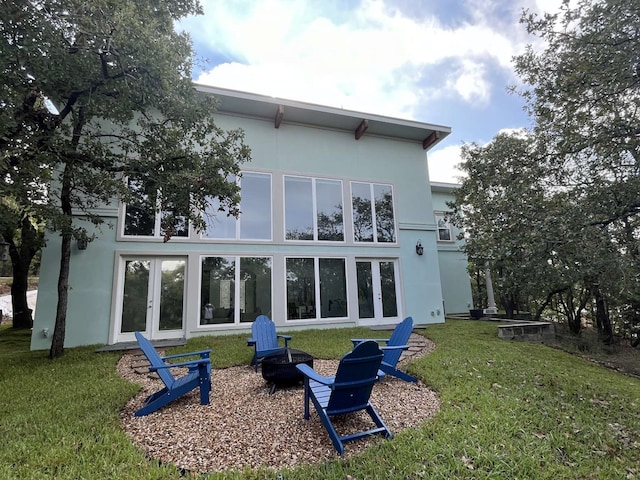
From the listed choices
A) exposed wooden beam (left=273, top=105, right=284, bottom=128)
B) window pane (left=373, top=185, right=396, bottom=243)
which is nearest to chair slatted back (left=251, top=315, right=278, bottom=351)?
window pane (left=373, top=185, right=396, bottom=243)

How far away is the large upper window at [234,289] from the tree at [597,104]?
7621 millimetres

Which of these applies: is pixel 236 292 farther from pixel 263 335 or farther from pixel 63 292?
pixel 63 292

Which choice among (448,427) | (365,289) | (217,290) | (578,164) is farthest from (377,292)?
(448,427)

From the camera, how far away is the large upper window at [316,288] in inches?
386

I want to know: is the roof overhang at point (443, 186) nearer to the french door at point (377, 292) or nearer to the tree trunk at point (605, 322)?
the french door at point (377, 292)

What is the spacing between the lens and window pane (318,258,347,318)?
33.1 ft

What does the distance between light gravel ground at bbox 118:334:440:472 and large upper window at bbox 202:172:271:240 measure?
5.09m

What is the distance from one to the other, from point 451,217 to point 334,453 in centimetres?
1178

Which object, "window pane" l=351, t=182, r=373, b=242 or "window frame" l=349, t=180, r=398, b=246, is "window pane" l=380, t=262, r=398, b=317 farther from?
"window pane" l=351, t=182, r=373, b=242

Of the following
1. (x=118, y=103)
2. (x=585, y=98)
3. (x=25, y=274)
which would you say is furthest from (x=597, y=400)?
(x=25, y=274)

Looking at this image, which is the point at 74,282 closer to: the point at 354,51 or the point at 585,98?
the point at 354,51

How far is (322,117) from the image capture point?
35.3 feet

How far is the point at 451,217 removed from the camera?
1309 cm

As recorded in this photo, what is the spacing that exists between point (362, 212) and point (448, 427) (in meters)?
8.37
